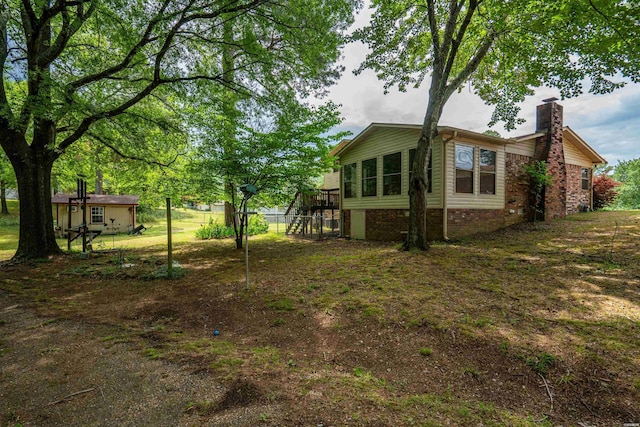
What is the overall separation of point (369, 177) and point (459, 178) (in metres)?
3.45

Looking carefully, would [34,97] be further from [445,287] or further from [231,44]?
[445,287]

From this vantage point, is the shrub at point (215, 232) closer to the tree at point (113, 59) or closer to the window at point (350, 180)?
the tree at point (113, 59)

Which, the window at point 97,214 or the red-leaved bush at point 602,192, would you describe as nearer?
the red-leaved bush at point 602,192

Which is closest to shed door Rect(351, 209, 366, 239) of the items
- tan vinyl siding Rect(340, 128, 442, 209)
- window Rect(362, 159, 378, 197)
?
tan vinyl siding Rect(340, 128, 442, 209)

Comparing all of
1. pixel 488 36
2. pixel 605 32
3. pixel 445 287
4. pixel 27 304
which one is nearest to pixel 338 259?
pixel 445 287

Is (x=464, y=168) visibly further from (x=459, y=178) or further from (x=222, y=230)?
(x=222, y=230)

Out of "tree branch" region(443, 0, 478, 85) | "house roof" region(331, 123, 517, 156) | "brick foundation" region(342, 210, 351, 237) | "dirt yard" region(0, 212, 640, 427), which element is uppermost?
"tree branch" region(443, 0, 478, 85)

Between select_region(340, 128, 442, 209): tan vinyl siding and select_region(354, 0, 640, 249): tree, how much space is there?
78.3 inches

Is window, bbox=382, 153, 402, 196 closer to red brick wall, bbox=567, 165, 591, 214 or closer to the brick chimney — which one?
the brick chimney

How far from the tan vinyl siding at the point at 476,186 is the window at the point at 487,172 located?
129 mm

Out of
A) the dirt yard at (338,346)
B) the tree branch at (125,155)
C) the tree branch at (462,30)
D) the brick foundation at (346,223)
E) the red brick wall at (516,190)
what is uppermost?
the tree branch at (462,30)

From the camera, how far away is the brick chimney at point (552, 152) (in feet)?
36.4

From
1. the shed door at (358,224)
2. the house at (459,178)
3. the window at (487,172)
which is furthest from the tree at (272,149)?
the window at (487,172)

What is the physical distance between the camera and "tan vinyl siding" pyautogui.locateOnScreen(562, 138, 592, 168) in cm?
1268
